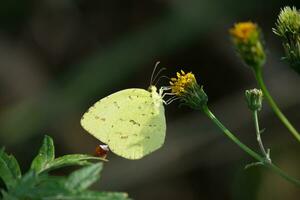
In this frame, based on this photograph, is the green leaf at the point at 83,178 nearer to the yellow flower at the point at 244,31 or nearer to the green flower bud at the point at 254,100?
the yellow flower at the point at 244,31

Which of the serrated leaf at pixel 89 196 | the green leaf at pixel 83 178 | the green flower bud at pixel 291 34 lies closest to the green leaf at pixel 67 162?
the green leaf at pixel 83 178

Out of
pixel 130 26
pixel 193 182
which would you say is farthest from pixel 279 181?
pixel 130 26

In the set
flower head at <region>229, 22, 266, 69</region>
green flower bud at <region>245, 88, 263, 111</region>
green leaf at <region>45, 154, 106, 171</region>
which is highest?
flower head at <region>229, 22, 266, 69</region>

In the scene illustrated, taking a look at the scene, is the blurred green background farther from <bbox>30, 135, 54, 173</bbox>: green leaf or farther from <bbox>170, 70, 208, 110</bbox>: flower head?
<bbox>30, 135, 54, 173</bbox>: green leaf

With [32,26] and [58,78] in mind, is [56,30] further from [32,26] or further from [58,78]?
[58,78]

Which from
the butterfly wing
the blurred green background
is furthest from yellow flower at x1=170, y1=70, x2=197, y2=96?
the blurred green background

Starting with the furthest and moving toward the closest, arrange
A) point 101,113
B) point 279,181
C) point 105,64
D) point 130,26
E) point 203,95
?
1. point 130,26
2. point 105,64
3. point 279,181
4. point 101,113
5. point 203,95
